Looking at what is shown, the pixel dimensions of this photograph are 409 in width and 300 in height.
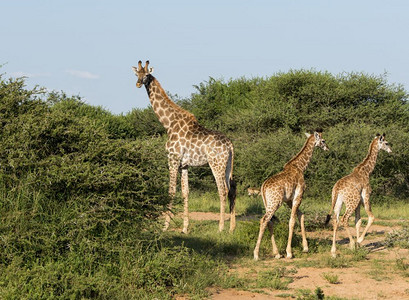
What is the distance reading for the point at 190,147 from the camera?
1380 centimetres

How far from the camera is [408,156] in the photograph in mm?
21047

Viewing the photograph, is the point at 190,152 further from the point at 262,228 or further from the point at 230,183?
the point at 262,228

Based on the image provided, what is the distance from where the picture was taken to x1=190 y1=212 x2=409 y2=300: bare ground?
340 inches

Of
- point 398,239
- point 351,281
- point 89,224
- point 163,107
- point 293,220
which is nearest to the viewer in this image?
point 89,224

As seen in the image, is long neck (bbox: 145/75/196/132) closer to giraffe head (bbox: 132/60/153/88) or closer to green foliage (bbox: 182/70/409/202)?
giraffe head (bbox: 132/60/153/88)

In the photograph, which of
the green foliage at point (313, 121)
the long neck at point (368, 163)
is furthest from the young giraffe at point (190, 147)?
the green foliage at point (313, 121)

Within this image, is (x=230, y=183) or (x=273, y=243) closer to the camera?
(x=273, y=243)

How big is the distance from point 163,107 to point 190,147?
130 cm

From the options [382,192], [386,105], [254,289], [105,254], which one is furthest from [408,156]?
[105,254]

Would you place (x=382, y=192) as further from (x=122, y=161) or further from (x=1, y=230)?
(x=1, y=230)

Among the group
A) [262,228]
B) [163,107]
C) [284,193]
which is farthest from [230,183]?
[262,228]

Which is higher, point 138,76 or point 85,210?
point 138,76

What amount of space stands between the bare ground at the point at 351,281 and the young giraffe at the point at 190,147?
2.97m

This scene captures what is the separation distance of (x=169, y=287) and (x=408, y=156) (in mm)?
14620
